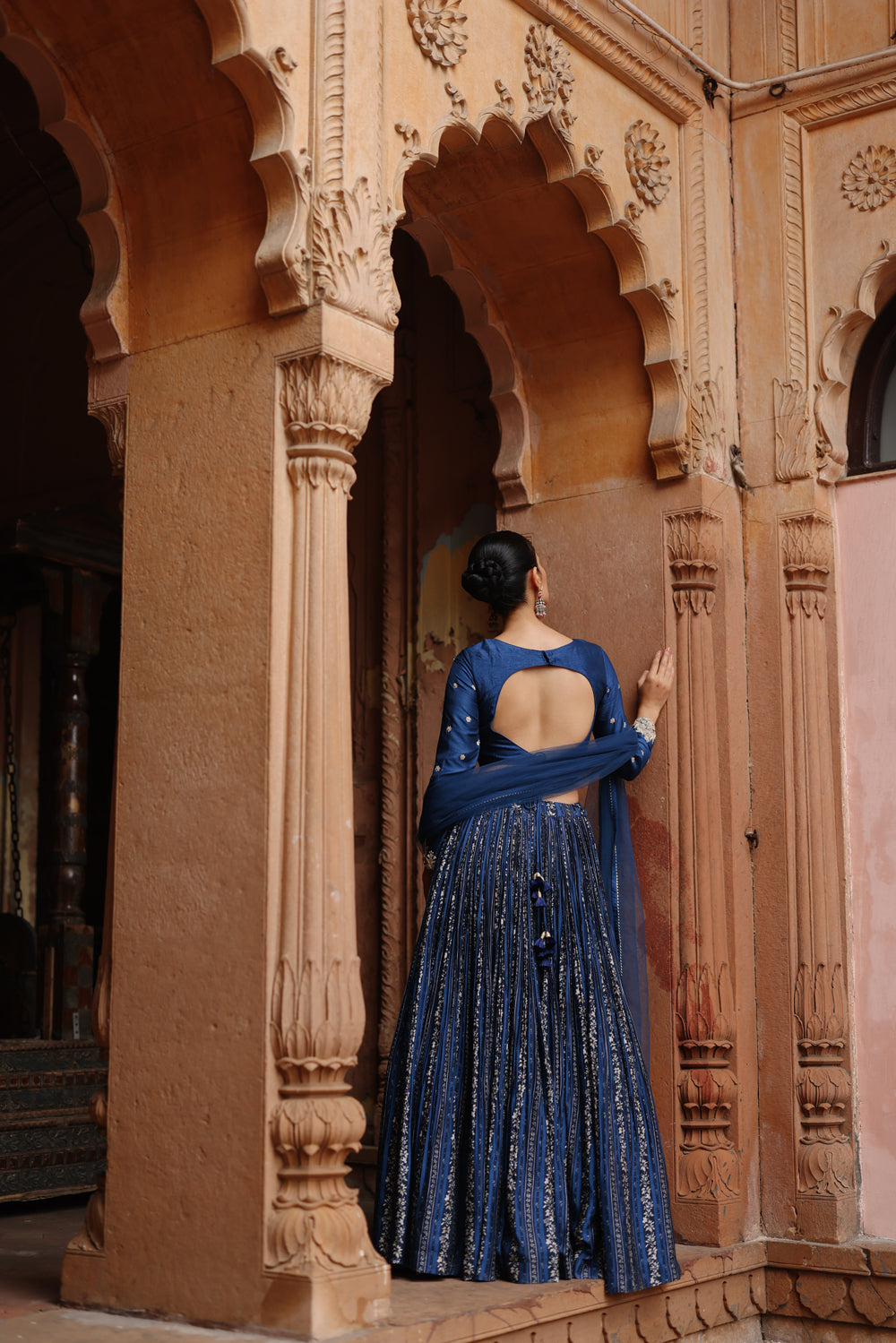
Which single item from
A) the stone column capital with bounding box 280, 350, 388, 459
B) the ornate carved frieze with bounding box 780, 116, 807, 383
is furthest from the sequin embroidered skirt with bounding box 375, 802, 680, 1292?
the ornate carved frieze with bounding box 780, 116, 807, 383

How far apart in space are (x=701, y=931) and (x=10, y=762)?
4845 millimetres

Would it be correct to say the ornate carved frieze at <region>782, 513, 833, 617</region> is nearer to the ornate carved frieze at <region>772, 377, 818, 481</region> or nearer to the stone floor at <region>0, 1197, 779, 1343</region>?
the ornate carved frieze at <region>772, 377, 818, 481</region>

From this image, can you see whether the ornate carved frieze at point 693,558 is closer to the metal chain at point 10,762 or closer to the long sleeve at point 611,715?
the long sleeve at point 611,715

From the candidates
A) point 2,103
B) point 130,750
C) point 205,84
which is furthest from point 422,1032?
point 2,103

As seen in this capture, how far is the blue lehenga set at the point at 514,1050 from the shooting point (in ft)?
13.0

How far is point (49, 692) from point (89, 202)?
16.8 ft

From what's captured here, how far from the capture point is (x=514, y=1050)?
161 inches

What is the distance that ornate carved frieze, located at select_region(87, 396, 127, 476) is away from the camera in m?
4.00

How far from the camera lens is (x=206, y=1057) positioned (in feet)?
11.5

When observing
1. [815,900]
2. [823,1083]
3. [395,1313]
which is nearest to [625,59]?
[815,900]

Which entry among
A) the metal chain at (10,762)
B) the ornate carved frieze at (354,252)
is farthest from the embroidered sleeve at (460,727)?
the metal chain at (10,762)

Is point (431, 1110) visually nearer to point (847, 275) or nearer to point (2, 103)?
point (847, 275)

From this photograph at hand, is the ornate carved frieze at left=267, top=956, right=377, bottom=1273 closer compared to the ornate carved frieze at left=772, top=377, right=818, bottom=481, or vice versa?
the ornate carved frieze at left=267, top=956, right=377, bottom=1273

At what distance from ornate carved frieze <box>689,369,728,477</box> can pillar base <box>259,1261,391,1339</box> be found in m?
2.79
